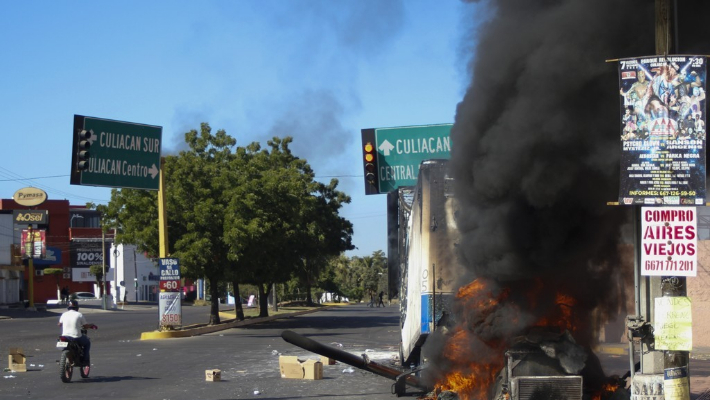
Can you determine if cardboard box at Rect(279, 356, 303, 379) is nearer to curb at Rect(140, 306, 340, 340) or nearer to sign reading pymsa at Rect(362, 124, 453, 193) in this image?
sign reading pymsa at Rect(362, 124, 453, 193)

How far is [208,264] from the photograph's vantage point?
34406mm

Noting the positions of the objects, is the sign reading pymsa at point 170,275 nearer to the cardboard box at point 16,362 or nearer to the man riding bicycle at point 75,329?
the cardboard box at point 16,362

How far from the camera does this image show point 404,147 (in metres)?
21.3

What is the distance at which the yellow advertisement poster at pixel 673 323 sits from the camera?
8.82m

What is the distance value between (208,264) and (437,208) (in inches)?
908

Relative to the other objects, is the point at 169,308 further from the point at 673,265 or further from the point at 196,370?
the point at 673,265

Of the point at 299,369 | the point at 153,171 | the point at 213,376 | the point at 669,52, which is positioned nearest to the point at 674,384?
the point at 669,52

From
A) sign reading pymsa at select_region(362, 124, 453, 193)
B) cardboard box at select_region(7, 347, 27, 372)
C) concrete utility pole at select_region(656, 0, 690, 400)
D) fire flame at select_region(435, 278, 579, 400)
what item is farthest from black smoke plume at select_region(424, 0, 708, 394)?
cardboard box at select_region(7, 347, 27, 372)

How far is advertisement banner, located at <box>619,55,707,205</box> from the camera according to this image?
8.82 metres

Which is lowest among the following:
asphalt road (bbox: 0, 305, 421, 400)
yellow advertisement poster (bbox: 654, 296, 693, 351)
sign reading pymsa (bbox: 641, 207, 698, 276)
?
asphalt road (bbox: 0, 305, 421, 400)

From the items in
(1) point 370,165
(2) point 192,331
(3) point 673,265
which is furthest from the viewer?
(2) point 192,331

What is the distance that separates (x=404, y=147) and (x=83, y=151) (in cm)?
811

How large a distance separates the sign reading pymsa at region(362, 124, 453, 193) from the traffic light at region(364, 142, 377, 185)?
0.17 meters

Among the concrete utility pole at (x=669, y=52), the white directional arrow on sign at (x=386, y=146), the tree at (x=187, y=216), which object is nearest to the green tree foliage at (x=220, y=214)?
the tree at (x=187, y=216)
